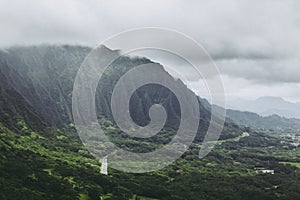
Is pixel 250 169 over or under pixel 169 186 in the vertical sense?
over

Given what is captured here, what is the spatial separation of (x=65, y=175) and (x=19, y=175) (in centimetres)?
1753

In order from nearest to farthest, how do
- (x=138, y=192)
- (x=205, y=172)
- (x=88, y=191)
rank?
(x=88, y=191), (x=138, y=192), (x=205, y=172)

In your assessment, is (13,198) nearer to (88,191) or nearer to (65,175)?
(88,191)

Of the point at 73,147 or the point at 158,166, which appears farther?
the point at 73,147

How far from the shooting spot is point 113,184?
4702 inches

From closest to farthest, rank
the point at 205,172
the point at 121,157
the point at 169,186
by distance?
the point at 169,186 → the point at 205,172 → the point at 121,157

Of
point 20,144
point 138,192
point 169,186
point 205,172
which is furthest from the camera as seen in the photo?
point 205,172

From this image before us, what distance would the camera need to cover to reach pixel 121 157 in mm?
190875

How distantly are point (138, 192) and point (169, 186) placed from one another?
19.4 m

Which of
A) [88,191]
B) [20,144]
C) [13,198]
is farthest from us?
[20,144]

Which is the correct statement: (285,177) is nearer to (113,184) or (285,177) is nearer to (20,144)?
(113,184)

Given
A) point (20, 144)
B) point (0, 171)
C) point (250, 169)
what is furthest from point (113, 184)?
point (250, 169)

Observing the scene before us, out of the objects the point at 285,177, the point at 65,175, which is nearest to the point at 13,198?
the point at 65,175

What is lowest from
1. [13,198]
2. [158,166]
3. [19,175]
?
[13,198]
